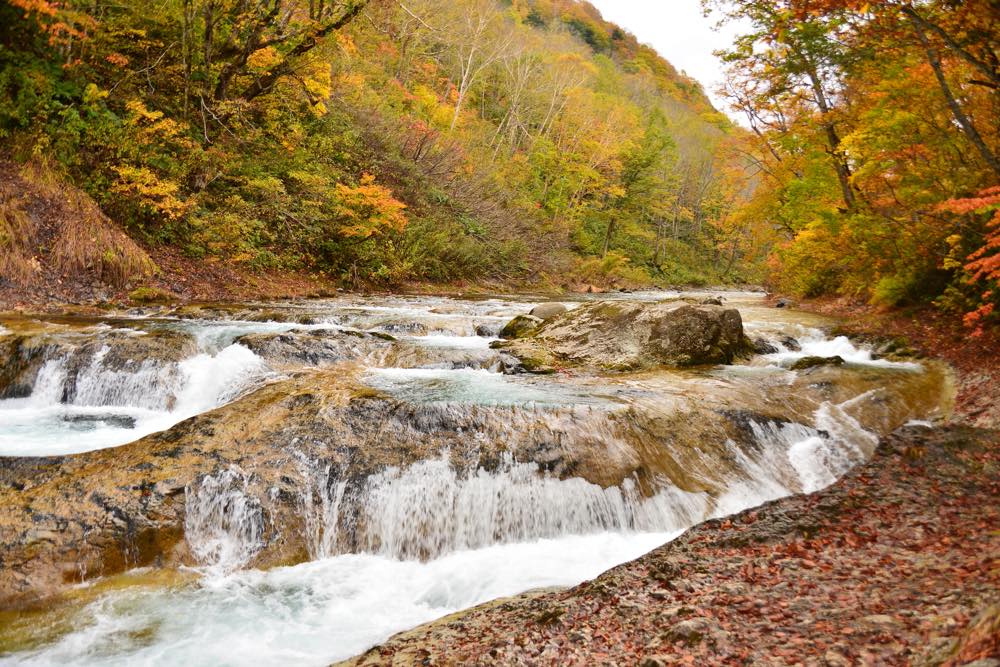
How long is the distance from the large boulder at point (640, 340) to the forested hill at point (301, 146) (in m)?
7.62

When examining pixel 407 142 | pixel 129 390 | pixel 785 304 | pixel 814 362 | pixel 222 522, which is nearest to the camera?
pixel 222 522

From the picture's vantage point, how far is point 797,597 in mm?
3271

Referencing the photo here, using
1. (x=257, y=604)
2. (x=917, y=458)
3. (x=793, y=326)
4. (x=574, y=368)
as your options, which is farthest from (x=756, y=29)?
(x=257, y=604)

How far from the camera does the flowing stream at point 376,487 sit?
3957 mm

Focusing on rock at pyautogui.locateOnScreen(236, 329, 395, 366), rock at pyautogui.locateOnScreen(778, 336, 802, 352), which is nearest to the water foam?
rock at pyautogui.locateOnScreen(236, 329, 395, 366)

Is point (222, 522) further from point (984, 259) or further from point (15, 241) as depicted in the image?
point (15, 241)

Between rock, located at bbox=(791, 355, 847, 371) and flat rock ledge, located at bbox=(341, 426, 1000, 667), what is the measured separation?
14.5 feet

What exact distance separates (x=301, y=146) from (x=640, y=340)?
40.8 ft

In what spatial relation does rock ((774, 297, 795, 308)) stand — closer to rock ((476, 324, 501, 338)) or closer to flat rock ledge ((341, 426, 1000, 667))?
rock ((476, 324, 501, 338))

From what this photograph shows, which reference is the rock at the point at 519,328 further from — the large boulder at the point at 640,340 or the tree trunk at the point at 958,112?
the tree trunk at the point at 958,112

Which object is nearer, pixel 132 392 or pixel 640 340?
pixel 132 392

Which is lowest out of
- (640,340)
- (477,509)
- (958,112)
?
(477,509)

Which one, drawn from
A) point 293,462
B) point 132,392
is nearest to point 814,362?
point 293,462

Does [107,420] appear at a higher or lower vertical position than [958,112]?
lower
